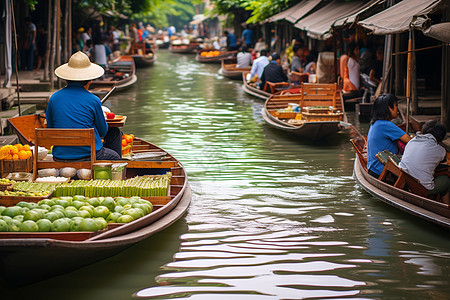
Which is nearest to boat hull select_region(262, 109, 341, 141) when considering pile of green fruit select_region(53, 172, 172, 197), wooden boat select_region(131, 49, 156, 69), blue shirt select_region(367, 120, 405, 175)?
blue shirt select_region(367, 120, 405, 175)

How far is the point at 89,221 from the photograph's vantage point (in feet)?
18.3

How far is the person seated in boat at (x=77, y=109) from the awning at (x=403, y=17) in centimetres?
389

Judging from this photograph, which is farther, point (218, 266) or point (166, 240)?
point (166, 240)

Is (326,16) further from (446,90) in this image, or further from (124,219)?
(124,219)

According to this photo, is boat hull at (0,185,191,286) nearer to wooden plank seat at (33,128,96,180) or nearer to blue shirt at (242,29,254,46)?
wooden plank seat at (33,128,96,180)

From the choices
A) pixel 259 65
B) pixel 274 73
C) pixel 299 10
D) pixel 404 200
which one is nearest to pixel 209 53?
pixel 299 10

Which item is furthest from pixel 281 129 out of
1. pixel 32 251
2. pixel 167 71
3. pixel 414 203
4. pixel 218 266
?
pixel 167 71

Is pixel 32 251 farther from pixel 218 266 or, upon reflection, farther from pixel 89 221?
pixel 218 266

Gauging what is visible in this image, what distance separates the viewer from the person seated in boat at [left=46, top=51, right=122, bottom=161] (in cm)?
729

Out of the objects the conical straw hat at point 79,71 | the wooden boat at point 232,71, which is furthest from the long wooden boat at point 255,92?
the conical straw hat at point 79,71

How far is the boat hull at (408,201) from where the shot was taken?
646 centimetres

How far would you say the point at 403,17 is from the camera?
9125mm

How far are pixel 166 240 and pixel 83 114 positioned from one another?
5.61 ft

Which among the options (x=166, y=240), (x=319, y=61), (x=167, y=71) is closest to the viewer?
(x=166, y=240)
